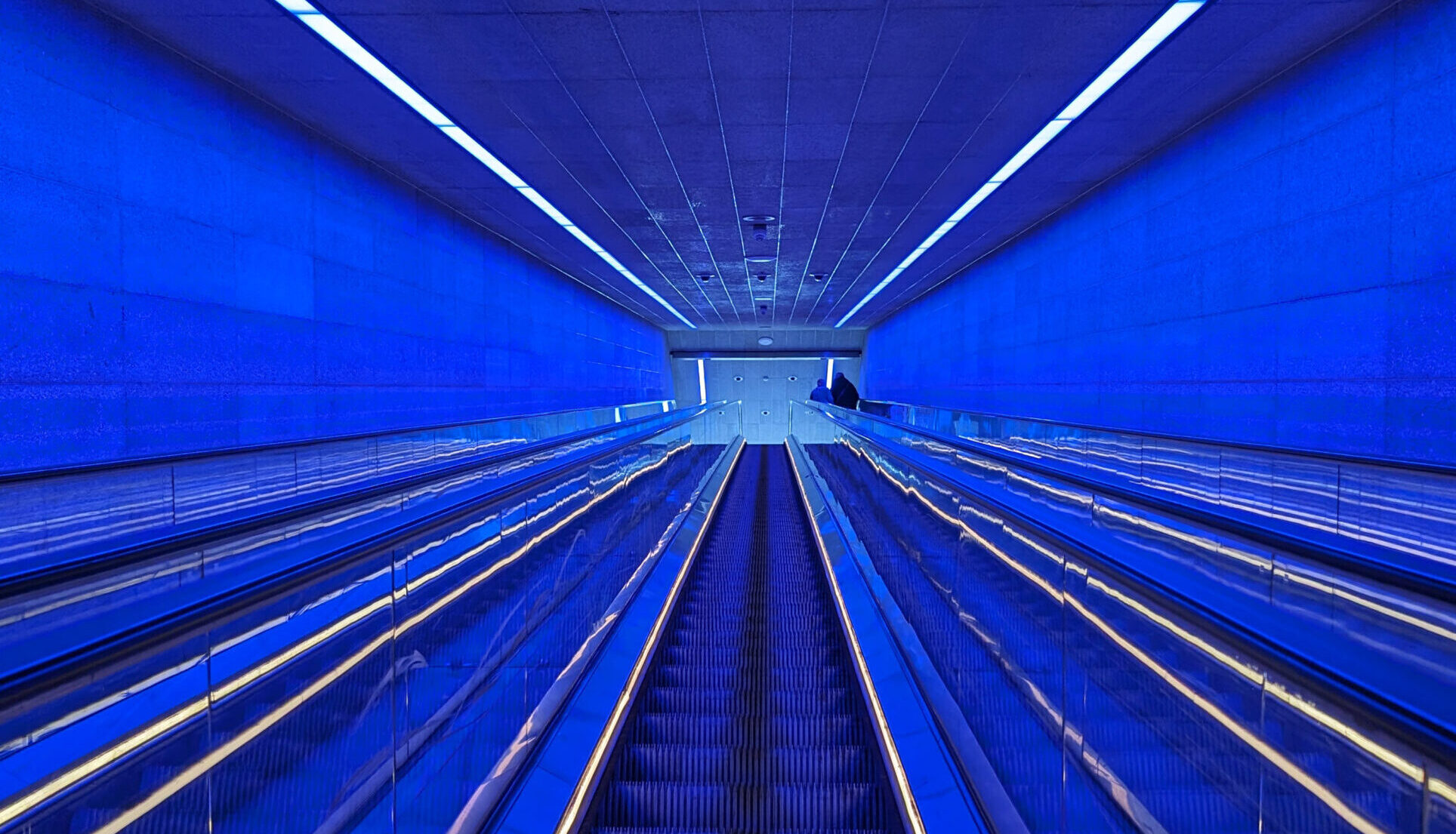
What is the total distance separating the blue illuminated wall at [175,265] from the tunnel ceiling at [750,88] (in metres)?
0.48

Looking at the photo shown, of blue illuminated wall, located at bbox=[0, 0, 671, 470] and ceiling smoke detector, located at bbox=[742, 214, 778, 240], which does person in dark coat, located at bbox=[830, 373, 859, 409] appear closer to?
ceiling smoke detector, located at bbox=[742, 214, 778, 240]

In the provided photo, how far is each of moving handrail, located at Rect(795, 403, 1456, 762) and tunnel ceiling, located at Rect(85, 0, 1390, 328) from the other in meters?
4.58

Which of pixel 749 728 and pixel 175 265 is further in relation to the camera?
pixel 175 265

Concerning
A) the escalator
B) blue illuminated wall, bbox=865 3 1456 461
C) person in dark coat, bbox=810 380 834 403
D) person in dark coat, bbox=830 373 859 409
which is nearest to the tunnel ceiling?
blue illuminated wall, bbox=865 3 1456 461

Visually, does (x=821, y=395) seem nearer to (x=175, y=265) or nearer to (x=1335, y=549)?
(x=175, y=265)

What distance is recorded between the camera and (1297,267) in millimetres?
6879

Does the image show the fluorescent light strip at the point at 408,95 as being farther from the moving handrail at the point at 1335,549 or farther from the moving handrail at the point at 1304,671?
the moving handrail at the point at 1304,671

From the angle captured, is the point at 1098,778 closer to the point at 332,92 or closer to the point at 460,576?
the point at 460,576

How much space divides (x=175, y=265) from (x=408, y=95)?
8.29 ft

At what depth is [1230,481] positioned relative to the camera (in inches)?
261

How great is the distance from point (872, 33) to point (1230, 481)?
477cm

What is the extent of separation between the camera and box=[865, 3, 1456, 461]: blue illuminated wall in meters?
5.53

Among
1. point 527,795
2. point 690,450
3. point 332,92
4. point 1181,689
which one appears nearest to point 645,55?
point 332,92

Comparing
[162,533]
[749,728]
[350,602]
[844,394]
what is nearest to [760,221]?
[749,728]
